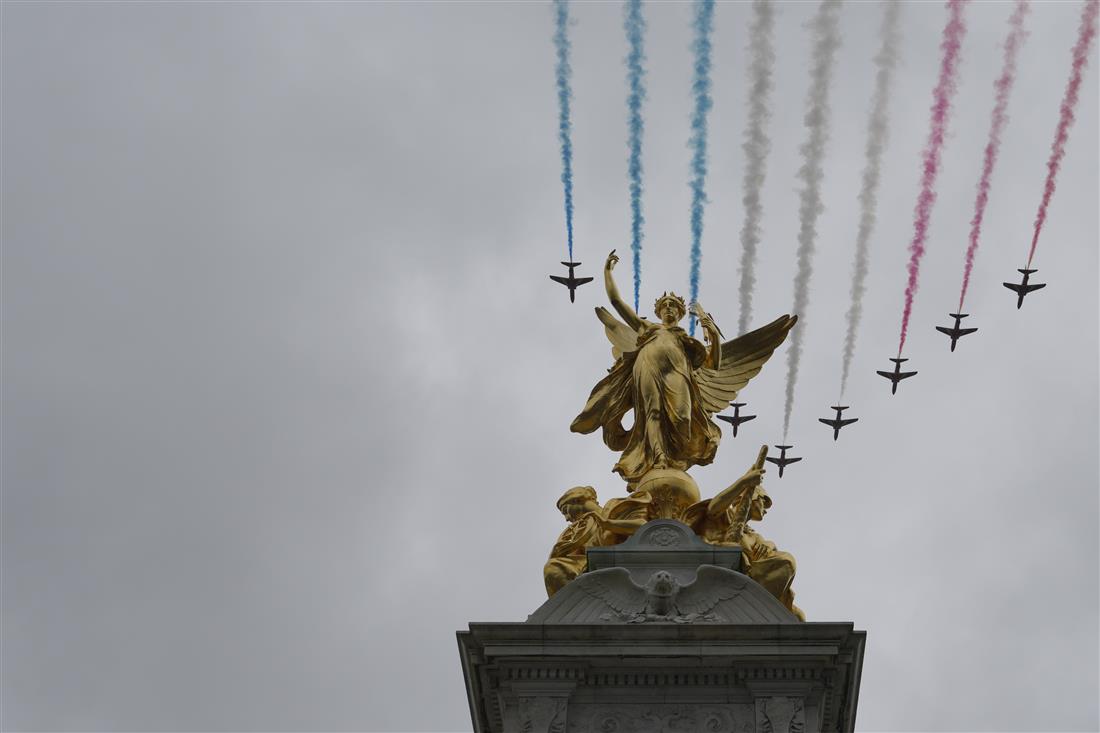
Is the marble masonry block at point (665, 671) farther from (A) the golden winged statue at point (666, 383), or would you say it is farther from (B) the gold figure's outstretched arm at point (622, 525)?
(A) the golden winged statue at point (666, 383)

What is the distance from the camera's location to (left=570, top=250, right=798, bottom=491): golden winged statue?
37906 mm

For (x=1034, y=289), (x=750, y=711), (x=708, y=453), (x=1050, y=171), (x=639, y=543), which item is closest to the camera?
(x=750, y=711)

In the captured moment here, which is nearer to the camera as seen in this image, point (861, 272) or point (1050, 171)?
point (1050, 171)

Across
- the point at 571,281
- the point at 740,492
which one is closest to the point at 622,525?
the point at 740,492

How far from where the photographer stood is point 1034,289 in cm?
6006

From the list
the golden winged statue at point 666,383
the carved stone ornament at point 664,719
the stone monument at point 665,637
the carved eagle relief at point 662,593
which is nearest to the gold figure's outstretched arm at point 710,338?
the golden winged statue at point 666,383

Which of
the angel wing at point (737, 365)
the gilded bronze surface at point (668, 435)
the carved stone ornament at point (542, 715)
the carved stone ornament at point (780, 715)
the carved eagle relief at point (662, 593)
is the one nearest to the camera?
the carved stone ornament at point (780, 715)

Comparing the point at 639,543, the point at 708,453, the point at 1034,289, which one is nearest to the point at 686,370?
the point at 708,453

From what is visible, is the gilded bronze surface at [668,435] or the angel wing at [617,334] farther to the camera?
the angel wing at [617,334]

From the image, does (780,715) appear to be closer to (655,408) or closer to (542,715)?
(542,715)

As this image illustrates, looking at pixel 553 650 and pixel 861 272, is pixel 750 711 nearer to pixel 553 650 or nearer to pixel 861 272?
pixel 553 650

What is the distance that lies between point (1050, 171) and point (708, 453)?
12.8 meters

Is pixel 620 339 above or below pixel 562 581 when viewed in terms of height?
above

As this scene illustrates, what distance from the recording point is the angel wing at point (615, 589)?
33312 millimetres
